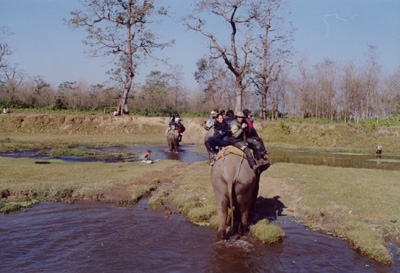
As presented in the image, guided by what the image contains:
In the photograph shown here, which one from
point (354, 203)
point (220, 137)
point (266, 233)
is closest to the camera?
point (266, 233)

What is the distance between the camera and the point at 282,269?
5680 millimetres

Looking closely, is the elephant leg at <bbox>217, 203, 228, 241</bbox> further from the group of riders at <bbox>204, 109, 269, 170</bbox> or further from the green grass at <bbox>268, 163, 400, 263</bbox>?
the green grass at <bbox>268, 163, 400, 263</bbox>

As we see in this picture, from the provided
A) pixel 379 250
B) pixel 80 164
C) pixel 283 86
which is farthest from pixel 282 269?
pixel 283 86

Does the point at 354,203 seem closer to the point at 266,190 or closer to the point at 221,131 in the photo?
the point at 266,190

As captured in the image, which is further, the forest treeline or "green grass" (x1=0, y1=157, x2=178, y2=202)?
the forest treeline

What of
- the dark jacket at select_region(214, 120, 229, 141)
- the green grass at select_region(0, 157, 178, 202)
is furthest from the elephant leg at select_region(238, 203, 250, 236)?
the green grass at select_region(0, 157, 178, 202)

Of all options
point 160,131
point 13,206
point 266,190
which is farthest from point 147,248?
point 160,131

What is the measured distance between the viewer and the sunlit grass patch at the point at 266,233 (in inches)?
267

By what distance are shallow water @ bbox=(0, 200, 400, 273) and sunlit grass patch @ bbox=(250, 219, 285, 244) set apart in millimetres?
154

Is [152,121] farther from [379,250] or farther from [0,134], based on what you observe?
[379,250]

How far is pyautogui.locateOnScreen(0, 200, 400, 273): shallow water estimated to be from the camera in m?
5.68

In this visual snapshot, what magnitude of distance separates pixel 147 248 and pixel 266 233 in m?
2.45

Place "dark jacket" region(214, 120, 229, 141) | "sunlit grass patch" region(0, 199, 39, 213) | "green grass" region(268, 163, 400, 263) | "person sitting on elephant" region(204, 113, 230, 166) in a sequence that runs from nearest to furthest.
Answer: "green grass" region(268, 163, 400, 263), "person sitting on elephant" region(204, 113, 230, 166), "dark jacket" region(214, 120, 229, 141), "sunlit grass patch" region(0, 199, 39, 213)

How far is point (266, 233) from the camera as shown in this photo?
6.85m
